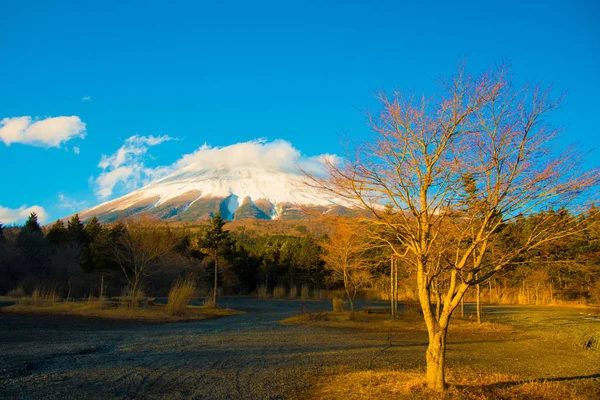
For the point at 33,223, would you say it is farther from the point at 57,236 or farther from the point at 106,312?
the point at 106,312

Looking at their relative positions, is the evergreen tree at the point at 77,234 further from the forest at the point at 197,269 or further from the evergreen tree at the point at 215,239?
the evergreen tree at the point at 215,239

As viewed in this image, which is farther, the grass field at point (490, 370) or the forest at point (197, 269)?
the forest at point (197, 269)

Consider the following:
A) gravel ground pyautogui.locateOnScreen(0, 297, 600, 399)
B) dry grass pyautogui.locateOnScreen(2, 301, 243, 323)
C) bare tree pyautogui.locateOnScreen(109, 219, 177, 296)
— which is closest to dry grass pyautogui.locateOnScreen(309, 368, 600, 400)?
gravel ground pyautogui.locateOnScreen(0, 297, 600, 399)

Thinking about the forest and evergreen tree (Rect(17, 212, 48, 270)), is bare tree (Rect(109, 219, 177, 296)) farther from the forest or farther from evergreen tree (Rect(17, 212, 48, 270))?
evergreen tree (Rect(17, 212, 48, 270))

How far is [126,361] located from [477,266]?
626cm

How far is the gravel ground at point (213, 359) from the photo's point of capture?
6027 millimetres

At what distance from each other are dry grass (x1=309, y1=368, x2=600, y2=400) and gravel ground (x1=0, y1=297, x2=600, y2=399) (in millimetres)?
487

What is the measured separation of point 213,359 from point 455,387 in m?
4.68

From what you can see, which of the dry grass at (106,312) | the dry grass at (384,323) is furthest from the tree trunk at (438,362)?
the dry grass at (106,312)

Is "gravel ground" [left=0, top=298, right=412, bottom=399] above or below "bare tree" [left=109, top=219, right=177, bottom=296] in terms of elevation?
below

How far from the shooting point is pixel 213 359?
8.67m

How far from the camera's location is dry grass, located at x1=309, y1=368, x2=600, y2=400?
5.77 meters

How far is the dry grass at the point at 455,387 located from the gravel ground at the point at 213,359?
1.60ft

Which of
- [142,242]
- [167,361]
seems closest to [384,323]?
[167,361]
